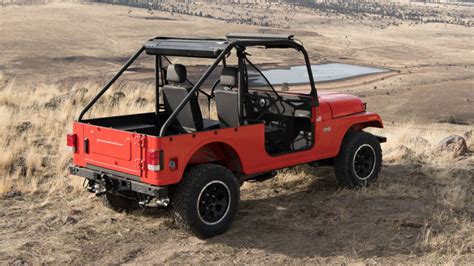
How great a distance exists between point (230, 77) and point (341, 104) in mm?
1791

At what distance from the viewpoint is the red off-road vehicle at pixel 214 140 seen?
6145 millimetres

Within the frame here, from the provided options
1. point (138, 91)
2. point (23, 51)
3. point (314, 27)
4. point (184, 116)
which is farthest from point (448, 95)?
point (314, 27)

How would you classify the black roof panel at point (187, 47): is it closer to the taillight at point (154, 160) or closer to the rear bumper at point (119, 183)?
the taillight at point (154, 160)

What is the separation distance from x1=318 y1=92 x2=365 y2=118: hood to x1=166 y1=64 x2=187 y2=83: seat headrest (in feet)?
6.05

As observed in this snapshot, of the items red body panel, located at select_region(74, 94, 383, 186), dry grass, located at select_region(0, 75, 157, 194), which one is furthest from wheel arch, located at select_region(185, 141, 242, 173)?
dry grass, located at select_region(0, 75, 157, 194)

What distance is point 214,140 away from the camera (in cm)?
637

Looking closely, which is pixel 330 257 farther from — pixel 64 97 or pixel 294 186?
pixel 64 97

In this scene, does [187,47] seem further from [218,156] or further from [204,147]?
[218,156]

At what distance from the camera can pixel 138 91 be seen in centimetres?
1612

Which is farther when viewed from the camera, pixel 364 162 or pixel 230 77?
pixel 364 162

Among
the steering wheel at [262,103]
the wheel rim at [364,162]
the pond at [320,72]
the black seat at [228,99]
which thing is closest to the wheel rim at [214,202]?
the black seat at [228,99]

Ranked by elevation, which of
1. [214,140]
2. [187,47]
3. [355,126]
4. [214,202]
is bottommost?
[214,202]

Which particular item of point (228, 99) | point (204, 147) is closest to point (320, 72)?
point (228, 99)

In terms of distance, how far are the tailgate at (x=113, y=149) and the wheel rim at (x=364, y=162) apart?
3.22 meters
